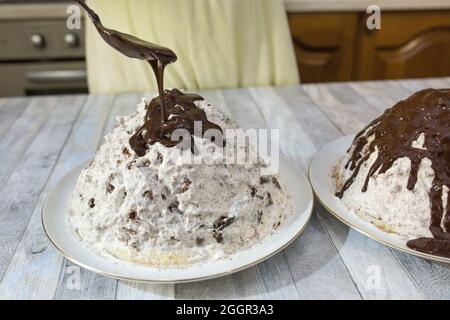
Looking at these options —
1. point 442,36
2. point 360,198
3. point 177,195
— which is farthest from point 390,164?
point 442,36

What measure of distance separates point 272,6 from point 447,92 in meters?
1.01

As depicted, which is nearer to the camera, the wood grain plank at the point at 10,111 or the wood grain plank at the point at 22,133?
the wood grain plank at the point at 22,133

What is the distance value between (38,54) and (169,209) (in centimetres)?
186

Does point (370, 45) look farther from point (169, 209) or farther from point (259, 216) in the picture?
point (169, 209)

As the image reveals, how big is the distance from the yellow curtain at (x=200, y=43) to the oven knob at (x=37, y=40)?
1.86 ft

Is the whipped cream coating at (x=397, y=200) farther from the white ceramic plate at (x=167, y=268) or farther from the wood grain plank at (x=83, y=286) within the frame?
the wood grain plank at (x=83, y=286)

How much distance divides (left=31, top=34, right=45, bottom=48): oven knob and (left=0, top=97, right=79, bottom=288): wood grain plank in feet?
2.77

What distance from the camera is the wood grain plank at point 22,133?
1.20 m

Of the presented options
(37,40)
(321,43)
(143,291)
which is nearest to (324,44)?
(321,43)

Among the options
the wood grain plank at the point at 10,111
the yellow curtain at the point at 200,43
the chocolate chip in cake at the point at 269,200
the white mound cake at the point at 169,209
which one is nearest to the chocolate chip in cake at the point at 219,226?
the white mound cake at the point at 169,209

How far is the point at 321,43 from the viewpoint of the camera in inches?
90.0

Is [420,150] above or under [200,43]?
above

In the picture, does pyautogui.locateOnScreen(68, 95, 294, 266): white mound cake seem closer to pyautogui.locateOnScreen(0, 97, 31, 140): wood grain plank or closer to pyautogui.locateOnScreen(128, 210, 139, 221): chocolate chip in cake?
pyautogui.locateOnScreen(128, 210, 139, 221): chocolate chip in cake
